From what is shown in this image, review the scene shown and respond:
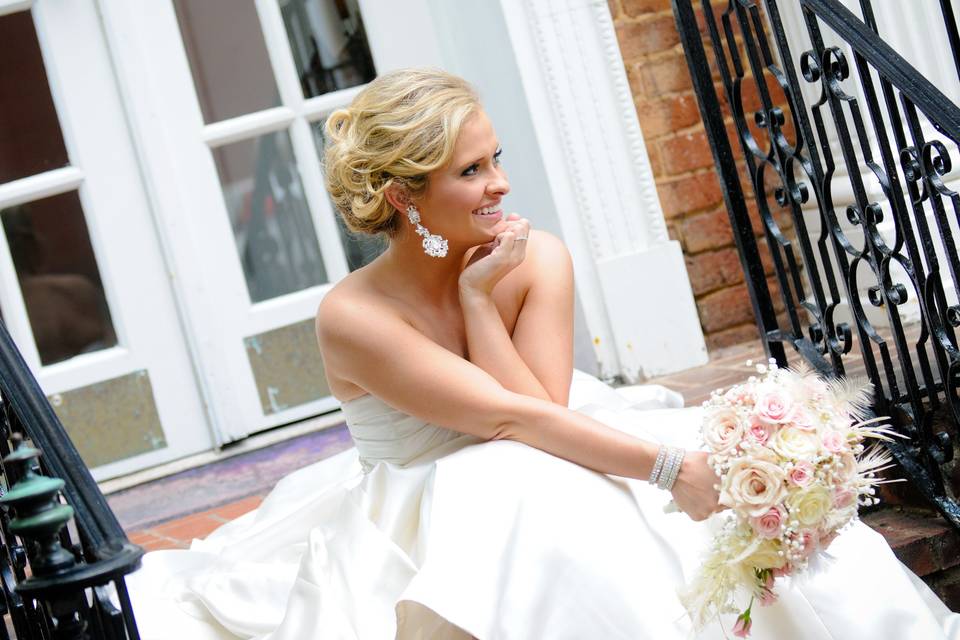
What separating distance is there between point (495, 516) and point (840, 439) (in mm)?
695

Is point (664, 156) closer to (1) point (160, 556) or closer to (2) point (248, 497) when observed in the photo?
(2) point (248, 497)

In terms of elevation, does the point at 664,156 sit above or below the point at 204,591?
above

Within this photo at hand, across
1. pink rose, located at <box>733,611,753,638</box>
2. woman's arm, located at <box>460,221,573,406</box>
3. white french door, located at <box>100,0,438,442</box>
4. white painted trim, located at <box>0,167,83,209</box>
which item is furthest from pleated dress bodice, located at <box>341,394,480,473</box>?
white painted trim, located at <box>0,167,83,209</box>

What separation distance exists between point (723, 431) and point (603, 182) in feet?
7.79

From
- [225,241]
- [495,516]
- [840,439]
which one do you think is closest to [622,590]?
[495,516]

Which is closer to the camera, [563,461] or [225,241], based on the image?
[563,461]

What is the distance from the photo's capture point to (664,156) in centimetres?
452

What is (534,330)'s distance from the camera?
9.53 ft

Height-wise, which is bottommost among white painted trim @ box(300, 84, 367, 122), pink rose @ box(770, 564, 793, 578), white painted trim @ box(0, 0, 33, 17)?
pink rose @ box(770, 564, 793, 578)

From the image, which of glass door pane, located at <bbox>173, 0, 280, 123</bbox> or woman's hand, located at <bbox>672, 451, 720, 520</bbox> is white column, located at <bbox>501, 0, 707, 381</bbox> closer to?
glass door pane, located at <bbox>173, 0, 280, 123</bbox>

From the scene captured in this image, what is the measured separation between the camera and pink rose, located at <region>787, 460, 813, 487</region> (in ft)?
6.75

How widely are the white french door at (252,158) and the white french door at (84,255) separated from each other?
120 mm

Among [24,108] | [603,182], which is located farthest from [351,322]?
[24,108]

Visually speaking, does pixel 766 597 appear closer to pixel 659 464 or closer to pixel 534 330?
pixel 659 464
